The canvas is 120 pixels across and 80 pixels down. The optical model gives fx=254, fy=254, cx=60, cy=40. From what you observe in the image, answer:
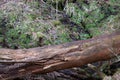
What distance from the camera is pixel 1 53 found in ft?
6.26

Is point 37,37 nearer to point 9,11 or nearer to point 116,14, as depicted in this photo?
point 9,11

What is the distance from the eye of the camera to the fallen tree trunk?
1925 mm

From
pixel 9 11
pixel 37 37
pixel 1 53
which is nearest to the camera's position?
pixel 1 53

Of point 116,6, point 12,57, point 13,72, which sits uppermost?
point 116,6

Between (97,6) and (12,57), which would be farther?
(97,6)

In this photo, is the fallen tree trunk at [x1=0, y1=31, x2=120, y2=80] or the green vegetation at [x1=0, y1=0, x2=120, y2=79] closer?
the fallen tree trunk at [x1=0, y1=31, x2=120, y2=80]

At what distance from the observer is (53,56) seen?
6.37 feet

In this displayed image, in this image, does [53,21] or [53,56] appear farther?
[53,21]

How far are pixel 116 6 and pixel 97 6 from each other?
22 centimetres

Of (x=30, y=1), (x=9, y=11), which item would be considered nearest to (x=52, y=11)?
(x=30, y=1)

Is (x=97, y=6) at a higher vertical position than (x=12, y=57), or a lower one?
higher

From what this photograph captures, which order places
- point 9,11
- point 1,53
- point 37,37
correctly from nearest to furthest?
point 1,53, point 37,37, point 9,11

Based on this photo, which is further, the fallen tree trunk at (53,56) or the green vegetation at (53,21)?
the green vegetation at (53,21)

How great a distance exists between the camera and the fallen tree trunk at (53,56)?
192 centimetres
